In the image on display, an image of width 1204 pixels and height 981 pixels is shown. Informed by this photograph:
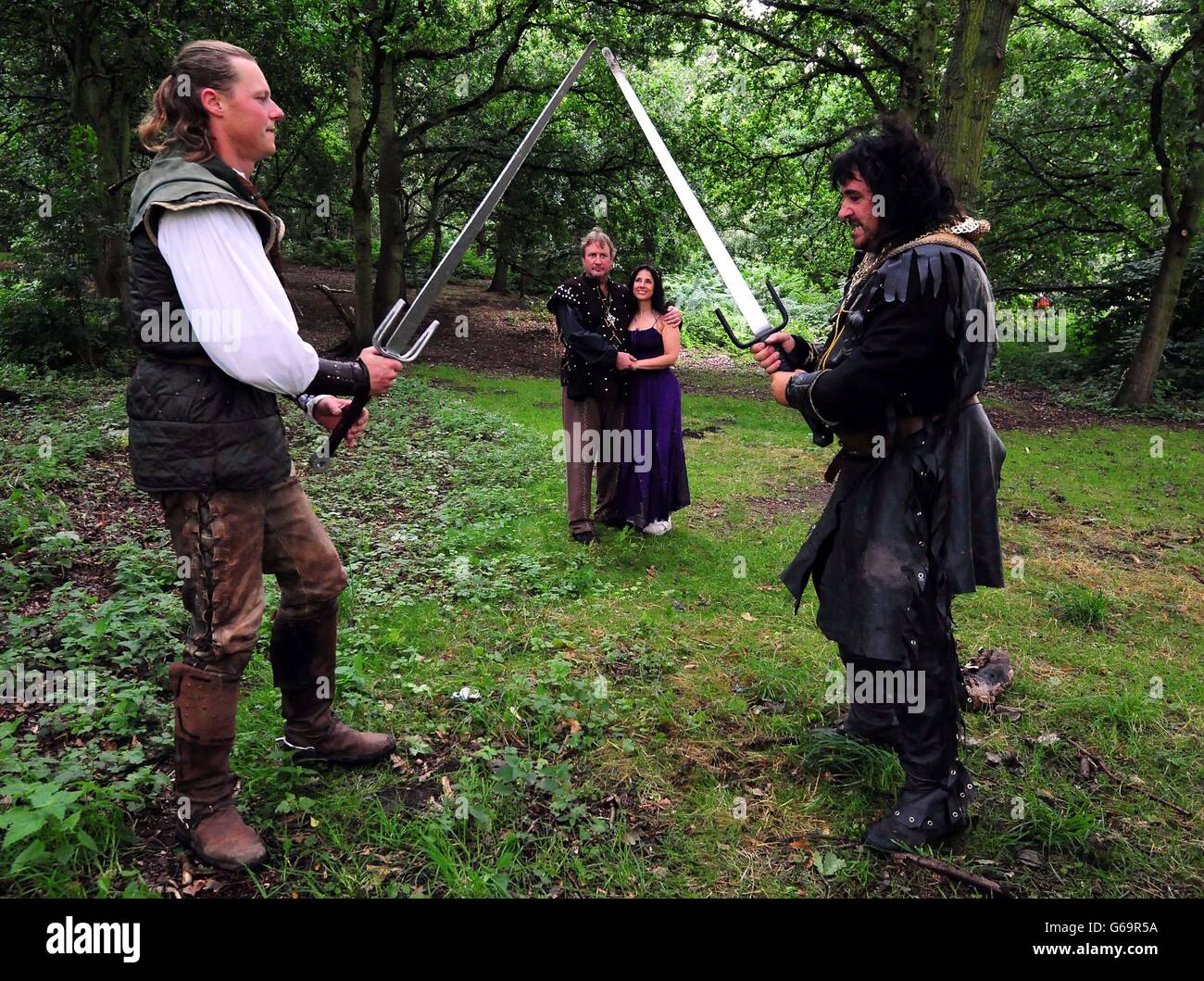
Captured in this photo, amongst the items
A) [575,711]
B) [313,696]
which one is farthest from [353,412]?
[575,711]

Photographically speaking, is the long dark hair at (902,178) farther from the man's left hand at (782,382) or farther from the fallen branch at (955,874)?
the fallen branch at (955,874)

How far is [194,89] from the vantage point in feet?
7.75

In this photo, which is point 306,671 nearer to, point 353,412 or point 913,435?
point 353,412

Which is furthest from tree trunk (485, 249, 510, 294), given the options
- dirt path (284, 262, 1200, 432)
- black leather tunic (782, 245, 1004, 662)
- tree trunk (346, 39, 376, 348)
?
black leather tunic (782, 245, 1004, 662)

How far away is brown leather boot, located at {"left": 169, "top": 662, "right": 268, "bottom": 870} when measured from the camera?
2.51 m

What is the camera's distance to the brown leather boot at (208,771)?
2.51 m

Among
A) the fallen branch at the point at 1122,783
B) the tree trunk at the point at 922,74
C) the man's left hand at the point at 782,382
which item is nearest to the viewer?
the man's left hand at the point at 782,382

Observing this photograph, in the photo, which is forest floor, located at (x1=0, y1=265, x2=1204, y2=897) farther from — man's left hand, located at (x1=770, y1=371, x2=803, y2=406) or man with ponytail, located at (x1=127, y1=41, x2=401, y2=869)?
man's left hand, located at (x1=770, y1=371, x2=803, y2=406)

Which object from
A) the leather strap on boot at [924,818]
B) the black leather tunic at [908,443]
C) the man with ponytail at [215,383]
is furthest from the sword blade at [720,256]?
the leather strap on boot at [924,818]

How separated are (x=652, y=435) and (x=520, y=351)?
11.4 m

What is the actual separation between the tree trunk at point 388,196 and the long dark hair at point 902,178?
41.8 ft

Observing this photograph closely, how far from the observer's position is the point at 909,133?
2.88 m

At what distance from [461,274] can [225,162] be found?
24.0 m
